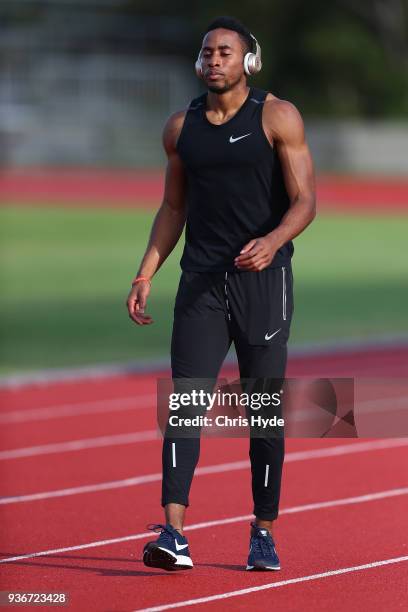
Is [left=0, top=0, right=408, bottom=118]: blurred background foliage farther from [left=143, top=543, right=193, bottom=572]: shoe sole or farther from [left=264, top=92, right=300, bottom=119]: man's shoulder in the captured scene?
[left=143, top=543, right=193, bottom=572]: shoe sole

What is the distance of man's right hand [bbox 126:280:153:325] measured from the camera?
612cm

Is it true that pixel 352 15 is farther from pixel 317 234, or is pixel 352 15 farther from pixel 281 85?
pixel 317 234

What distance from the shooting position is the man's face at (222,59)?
19.2ft

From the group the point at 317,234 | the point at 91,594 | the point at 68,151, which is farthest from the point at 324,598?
the point at 68,151

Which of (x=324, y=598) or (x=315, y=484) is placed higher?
(x=324, y=598)

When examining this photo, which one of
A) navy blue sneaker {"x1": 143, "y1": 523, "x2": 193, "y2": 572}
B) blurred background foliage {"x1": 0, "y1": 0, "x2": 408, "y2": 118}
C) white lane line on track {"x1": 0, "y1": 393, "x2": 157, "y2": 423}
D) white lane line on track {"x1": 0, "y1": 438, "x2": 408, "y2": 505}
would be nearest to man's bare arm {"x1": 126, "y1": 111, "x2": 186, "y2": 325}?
navy blue sneaker {"x1": 143, "y1": 523, "x2": 193, "y2": 572}

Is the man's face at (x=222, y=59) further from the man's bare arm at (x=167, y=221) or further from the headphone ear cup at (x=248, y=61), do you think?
the man's bare arm at (x=167, y=221)

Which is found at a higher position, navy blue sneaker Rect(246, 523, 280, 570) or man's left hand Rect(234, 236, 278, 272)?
man's left hand Rect(234, 236, 278, 272)

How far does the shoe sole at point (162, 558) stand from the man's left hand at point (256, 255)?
120cm

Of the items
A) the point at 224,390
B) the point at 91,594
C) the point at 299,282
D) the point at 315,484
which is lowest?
the point at 299,282

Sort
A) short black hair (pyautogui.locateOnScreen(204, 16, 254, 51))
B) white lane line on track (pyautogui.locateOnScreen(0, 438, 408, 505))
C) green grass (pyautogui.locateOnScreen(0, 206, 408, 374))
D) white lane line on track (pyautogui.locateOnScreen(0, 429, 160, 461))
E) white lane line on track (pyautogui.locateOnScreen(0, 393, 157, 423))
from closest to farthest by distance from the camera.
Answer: short black hair (pyautogui.locateOnScreen(204, 16, 254, 51))
white lane line on track (pyautogui.locateOnScreen(0, 438, 408, 505))
white lane line on track (pyautogui.locateOnScreen(0, 429, 160, 461))
white lane line on track (pyautogui.locateOnScreen(0, 393, 157, 423))
green grass (pyautogui.locateOnScreen(0, 206, 408, 374))

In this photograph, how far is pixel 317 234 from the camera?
3088 cm

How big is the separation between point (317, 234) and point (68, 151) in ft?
70.5

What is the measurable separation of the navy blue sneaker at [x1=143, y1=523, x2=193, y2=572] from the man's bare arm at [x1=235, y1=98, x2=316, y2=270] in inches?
46.5
